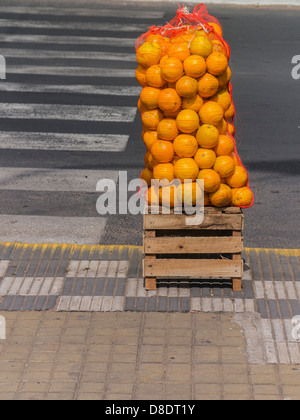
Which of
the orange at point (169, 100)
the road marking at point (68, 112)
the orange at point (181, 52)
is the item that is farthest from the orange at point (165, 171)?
the road marking at point (68, 112)

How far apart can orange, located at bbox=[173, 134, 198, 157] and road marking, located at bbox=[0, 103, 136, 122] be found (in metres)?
6.07

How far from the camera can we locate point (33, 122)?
42.2 feet

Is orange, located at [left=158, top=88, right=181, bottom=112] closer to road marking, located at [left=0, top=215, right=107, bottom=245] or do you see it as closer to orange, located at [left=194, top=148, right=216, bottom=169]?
orange, located at [left=194, top=148, right=216, bottom=169]

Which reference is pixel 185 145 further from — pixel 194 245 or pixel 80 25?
pixel 80 25

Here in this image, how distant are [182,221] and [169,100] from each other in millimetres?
1149

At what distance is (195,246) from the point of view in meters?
7.28


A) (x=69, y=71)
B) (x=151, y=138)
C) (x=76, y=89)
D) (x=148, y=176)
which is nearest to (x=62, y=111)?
(x=76, y=89)

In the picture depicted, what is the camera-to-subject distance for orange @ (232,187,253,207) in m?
7.26

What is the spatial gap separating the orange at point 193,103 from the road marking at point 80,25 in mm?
12514

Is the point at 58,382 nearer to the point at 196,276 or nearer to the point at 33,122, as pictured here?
the point at 196,276

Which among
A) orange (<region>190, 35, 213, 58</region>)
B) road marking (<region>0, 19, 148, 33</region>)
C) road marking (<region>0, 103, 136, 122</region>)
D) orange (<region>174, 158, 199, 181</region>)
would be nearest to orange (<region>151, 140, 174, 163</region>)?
orange (<region>174, 158, 199, 181</region>)

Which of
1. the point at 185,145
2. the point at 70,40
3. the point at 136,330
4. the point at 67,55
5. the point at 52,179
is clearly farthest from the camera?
the point at 70,40
